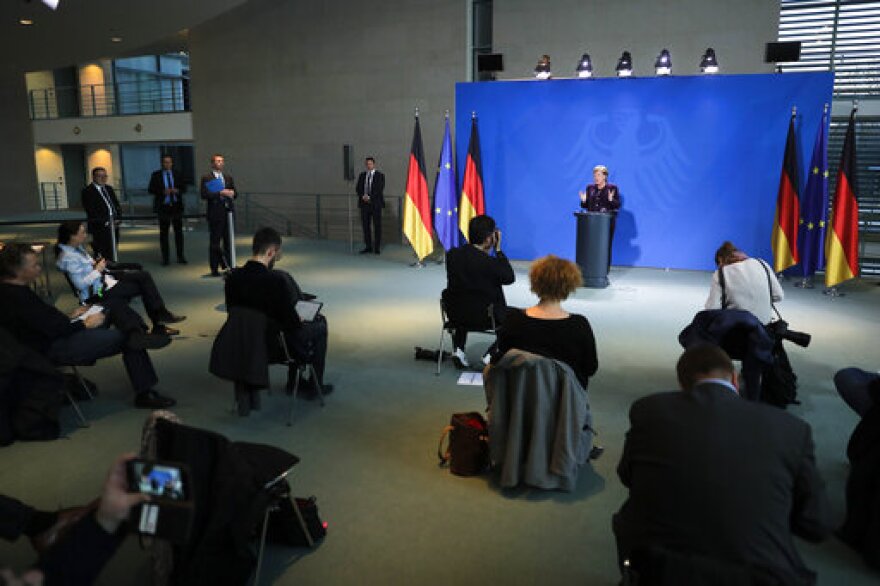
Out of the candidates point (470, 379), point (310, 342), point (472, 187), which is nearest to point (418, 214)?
point (472, 187)

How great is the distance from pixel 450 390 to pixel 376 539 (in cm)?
197

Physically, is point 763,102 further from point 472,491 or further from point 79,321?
point 79,321

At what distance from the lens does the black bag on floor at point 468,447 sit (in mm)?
3467

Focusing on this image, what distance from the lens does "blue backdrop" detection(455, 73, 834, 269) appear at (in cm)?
918

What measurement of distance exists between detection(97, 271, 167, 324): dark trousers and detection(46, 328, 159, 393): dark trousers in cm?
175

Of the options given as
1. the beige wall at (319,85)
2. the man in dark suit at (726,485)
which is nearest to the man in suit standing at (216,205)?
the beige wall at (319,85)

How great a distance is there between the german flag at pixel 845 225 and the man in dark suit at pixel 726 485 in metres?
7.36

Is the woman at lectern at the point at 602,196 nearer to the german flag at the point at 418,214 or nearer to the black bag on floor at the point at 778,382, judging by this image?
the german flag at the point at 418,214

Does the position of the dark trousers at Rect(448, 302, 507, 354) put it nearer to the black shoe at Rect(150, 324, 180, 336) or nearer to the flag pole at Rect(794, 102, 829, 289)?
the black shoe at Rect(150, 324, 180, 336)

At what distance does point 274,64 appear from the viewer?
46.3 ft

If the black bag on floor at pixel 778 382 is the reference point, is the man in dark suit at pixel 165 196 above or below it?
above

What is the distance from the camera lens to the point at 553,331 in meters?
3.34

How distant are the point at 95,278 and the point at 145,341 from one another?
1.59 m

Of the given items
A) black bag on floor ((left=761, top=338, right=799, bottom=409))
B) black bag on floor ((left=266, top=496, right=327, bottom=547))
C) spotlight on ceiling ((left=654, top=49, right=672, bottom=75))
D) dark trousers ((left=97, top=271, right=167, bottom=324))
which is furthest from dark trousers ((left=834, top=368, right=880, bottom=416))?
spotlight on ceiling ((left=654, top=49, right=672, bottom=75))
